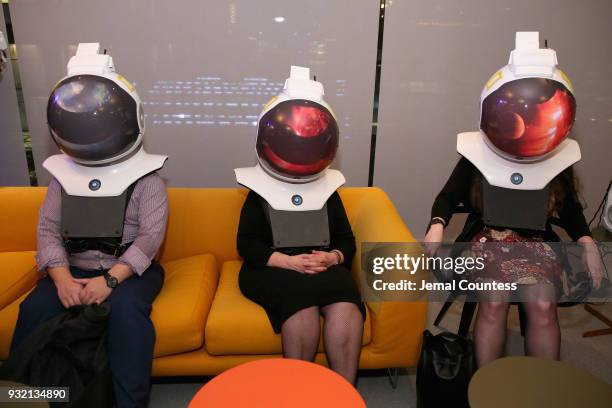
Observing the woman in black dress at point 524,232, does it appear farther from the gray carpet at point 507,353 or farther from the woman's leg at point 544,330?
Result: the gray carpet at point 507,353

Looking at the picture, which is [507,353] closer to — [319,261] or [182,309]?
[319,261]

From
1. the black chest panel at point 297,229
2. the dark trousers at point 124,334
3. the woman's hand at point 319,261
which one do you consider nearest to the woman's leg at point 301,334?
the woman's hand at point 319,261

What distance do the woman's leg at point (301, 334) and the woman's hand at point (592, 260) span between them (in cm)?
98

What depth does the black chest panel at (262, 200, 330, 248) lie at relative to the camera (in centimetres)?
174

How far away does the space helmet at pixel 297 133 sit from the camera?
5.32ft

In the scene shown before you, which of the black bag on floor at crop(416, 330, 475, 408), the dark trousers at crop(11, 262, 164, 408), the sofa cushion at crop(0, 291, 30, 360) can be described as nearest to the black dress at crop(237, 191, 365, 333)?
the black bag on floor at crop(416, 330, 475, 408)

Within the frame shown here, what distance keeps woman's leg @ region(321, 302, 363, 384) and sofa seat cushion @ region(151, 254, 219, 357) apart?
46cm

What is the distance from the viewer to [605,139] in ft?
9.57

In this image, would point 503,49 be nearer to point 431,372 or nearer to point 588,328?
point 588,328

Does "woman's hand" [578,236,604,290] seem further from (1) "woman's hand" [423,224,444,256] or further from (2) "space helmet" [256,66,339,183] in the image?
(2) "space helmet" [256,66,339,183]

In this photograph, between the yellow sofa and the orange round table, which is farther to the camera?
the yellow sofa

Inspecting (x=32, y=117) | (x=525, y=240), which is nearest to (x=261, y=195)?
(x=525, y=240)

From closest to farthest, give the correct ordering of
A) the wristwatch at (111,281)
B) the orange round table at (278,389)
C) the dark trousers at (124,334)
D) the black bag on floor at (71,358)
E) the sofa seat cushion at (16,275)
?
the orange round table at (278,389), the black bag on floor at (71,358), the dark trousers at (124,334), the wristwatch at (111,281), the sofa seat cushion at (16,275)

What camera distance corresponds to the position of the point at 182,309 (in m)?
1.62
